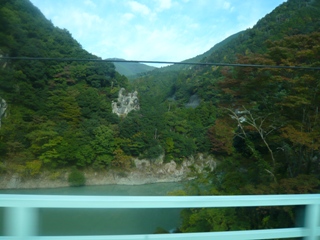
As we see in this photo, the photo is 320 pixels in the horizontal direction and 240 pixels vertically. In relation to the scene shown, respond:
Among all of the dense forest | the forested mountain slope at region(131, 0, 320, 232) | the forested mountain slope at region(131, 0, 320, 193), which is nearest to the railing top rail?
the dense forest

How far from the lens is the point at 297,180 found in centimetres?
573

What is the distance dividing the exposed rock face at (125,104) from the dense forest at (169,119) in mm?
179

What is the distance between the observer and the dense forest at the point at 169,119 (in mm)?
5527

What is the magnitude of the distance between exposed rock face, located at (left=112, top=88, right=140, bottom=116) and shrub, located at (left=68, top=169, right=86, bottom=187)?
2.19m

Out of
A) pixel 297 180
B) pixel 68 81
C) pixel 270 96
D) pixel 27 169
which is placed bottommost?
pixel 297 180

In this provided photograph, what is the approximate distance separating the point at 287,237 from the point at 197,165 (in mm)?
7342

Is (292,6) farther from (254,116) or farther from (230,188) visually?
(230,188)

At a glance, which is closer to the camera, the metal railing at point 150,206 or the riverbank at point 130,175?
the metal railing at point 150,206

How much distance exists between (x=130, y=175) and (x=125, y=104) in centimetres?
214

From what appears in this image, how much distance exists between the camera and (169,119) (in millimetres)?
9117

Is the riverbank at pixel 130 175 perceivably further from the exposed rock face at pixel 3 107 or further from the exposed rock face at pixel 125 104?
the exposed rock face at pixel 125 104

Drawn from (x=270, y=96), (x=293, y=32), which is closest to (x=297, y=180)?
(x=270, y=96)

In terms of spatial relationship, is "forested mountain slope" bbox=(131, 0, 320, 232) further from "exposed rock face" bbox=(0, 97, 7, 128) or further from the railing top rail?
"exposed rock face" bbox=(0, 97, 7, 128)

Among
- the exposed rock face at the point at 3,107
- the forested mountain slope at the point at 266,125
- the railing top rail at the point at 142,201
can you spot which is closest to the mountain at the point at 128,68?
the forested mountain slope at the point at 266,125
